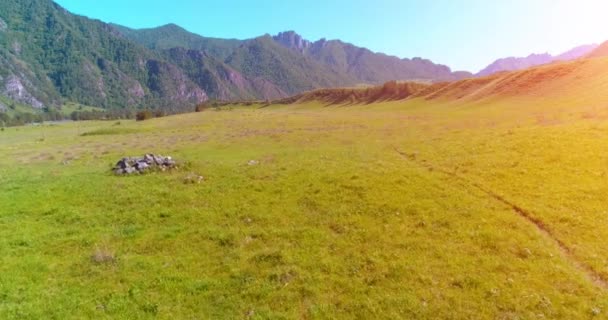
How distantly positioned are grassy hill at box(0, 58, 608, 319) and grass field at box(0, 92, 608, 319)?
0.27ft

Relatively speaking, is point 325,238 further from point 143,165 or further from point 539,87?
point 539,87

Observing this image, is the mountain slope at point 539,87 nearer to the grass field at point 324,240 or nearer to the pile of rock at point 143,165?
the grass field at point 324,240

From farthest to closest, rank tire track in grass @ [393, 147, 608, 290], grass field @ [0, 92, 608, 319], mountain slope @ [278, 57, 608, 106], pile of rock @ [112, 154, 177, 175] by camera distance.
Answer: mountain slope @ [278, 57, 608, 106]
pile of rock @ [112, 154, 177, 175]
tire track in grass @ [393, 147, 608, 290]
grass field @ [0, 92, 608, 319]

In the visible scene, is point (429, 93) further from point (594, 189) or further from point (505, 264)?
point (505, 264)

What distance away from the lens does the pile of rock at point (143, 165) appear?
29.4 m

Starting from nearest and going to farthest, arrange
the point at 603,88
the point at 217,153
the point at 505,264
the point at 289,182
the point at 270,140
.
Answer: the point at 505,264
the point at 289,182
the point at 217,153
the point at 270,140
the point at 603,88

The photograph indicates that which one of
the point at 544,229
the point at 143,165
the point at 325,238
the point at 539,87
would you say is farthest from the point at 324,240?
the point at 539,87

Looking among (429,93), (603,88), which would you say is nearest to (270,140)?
(603,88)

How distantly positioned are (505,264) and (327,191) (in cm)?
1104

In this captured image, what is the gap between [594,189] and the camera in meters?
19.5

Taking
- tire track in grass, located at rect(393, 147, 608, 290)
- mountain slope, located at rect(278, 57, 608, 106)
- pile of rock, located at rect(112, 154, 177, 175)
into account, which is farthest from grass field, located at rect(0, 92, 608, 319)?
mountain slope, located at rect(278, 57, 608, 106)

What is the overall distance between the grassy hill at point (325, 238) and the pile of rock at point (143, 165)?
132cm

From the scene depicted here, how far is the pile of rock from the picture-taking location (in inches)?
1159

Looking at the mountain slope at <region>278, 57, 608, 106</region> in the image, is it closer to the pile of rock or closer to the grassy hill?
the grassy hill
